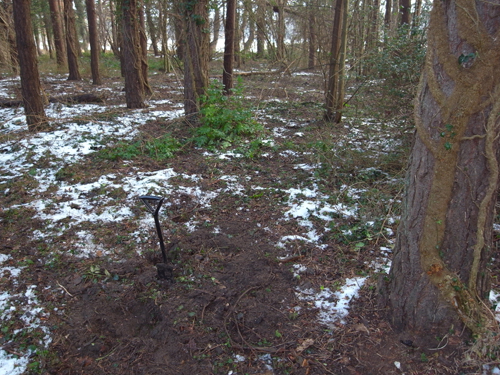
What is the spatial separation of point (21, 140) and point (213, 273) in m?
5.94

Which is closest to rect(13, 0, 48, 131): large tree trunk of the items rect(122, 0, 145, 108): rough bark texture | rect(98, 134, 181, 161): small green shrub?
rect(98, 134, 181, 161): small green shrub

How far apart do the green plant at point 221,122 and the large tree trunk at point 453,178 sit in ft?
16.3

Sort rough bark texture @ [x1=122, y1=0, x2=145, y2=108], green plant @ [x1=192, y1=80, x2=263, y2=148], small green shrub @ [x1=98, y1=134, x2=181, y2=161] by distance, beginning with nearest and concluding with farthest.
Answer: small green shrub @ [x1=98, y1=134, x2=181, y2=161] → green plant @ [x1=192, y1=80, x2=263, y2=148] → rough bark texture @ [x1=122, y1=0, x2=145, y2=108]

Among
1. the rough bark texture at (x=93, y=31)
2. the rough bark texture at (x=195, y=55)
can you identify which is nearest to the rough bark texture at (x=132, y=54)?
the rough bark texture at (x=195, y=55)

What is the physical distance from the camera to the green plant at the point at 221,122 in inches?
281

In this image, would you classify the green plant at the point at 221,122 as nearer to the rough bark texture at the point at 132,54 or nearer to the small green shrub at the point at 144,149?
the small green shrub at the point at 144,149

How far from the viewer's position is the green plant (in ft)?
23.4

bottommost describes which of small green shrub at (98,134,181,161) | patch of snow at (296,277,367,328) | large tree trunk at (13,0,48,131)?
patch of snow at (296,277,367,328)

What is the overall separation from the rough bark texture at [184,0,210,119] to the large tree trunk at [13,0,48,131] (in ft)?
10.2

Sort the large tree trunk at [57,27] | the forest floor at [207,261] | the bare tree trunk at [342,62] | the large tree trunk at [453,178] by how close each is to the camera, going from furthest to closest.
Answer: the large tree trunk at [57,27]
the bare tree trunk at [342,62]
the forest floor at [207,261]
the large tree trunk at [453,178]

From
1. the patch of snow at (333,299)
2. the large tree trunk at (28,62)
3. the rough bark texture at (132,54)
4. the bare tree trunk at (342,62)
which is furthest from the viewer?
the rough bark texture at (132,54)

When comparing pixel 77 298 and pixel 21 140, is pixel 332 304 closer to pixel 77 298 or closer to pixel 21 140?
pixel 77 298

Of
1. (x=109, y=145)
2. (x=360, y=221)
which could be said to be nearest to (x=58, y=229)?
(x=109, y=145)

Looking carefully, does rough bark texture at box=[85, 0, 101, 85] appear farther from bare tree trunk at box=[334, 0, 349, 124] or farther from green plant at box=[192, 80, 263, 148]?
bare tree trunk at box=[334, 0, 349, 124]
